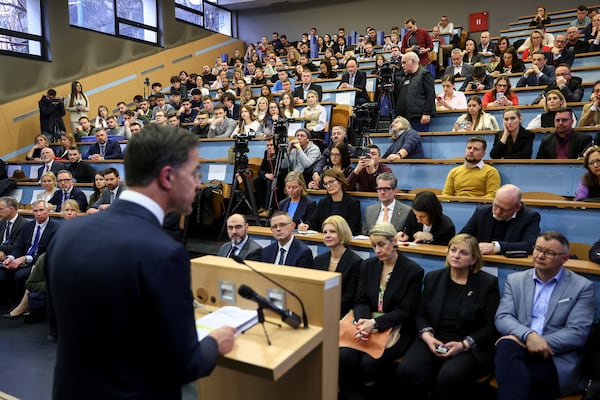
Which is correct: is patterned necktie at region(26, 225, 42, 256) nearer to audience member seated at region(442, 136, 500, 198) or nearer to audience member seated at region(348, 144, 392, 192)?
audience member seated at region(348, 144, 392, 192)

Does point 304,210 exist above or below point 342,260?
above

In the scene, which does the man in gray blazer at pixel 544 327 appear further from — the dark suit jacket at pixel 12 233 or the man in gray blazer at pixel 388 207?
the dark suit jacket at pixel 12 233

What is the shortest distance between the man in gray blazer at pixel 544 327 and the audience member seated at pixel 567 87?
3.20 m

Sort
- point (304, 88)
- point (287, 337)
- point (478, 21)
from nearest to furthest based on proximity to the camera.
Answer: point (287, 337), point (304, 88), point (478, 21)

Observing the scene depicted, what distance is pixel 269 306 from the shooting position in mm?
1325

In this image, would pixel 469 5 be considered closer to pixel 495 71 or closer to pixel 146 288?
pixel 495 71

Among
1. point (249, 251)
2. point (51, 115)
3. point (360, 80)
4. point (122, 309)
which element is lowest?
point (249, 251)

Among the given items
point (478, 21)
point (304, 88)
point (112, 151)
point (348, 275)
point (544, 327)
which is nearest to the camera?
point (544, 327)

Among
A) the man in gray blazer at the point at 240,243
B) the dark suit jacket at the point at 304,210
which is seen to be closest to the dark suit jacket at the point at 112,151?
the dark suit jacket at the point at 304,210

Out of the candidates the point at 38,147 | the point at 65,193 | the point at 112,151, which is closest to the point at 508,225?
the point at 65,193

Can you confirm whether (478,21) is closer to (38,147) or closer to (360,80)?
(360,80)

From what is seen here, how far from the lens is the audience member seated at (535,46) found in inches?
264

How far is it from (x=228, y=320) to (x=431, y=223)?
1.93m

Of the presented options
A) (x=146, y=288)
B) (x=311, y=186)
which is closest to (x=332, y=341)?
(x=146, y=288)
